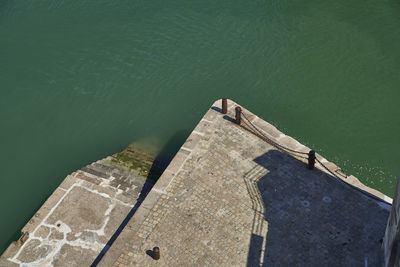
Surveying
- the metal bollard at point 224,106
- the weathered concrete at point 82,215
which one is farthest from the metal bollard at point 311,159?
the weathered concrete at point 82,215

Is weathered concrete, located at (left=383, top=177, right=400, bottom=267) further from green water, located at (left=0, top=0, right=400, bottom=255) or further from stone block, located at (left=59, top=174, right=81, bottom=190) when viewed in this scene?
stone block, located at (left=59, top=174, right=81, bottom=190)

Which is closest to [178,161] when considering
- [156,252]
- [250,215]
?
[250,215]

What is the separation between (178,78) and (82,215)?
35.1ft

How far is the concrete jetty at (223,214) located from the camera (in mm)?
17844

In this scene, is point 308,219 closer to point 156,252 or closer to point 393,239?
point 393,239

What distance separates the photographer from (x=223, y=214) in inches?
752

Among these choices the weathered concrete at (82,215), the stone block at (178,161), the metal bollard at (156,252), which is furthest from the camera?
the stone block at (178,161)

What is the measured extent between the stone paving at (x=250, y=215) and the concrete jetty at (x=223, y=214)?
38 mm

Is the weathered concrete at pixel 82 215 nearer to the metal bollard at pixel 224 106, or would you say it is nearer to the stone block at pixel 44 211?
the stone block at pixel 44 211

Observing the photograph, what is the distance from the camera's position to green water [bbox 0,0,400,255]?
2448 centimetres

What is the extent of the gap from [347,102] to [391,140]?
322cm

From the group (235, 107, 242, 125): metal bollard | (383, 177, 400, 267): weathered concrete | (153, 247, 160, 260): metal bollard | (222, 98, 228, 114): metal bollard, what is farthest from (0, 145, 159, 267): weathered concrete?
(383, 177, 400, 267): weathered concrete

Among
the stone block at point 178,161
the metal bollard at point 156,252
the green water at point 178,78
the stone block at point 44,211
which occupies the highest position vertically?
the green water at point 178,78

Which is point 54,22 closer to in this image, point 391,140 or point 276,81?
point 276,81
